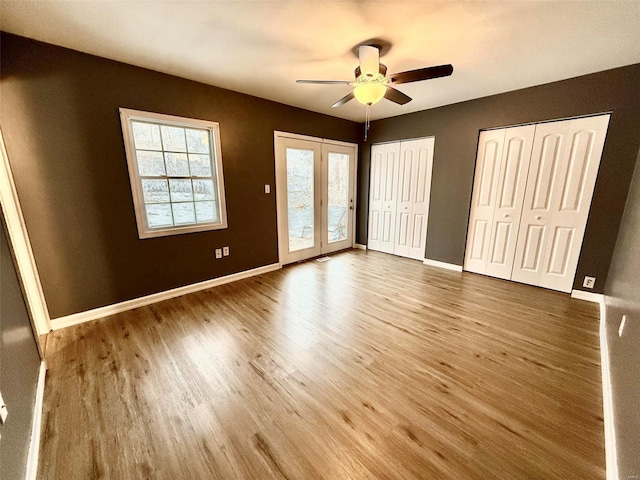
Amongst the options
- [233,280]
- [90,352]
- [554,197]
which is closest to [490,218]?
[554,197]

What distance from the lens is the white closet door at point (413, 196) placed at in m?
4.08

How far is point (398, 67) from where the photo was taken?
2545 mm

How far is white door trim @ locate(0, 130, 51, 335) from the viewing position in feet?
6.53

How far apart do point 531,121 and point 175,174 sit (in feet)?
14.0

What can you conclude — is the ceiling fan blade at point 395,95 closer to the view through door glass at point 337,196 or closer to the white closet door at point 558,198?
the white closet door at point 558,198

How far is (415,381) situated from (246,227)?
8.96 feet

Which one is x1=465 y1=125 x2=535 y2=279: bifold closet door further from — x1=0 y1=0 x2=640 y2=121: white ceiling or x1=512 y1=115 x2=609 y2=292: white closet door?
x1=0 y1=0 x2=640 y2=121: white ceiling

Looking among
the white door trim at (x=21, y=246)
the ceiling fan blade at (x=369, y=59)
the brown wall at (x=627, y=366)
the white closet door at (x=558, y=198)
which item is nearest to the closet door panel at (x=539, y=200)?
the white closet door at (x=558, y=198)

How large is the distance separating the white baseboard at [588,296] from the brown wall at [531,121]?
58 millimetres

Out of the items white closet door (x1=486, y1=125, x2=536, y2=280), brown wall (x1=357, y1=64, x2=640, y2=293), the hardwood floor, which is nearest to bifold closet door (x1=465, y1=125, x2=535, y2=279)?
white closet door (x1=486, y1=125, x2=536, y2=280)

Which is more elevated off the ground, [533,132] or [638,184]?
[533,132]

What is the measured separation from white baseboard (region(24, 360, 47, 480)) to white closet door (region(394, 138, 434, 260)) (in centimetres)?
448

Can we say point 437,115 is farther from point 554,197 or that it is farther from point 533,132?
point 554,197

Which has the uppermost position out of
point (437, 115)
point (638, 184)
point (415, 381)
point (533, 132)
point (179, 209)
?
point (437, 115)
